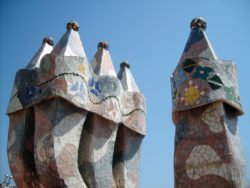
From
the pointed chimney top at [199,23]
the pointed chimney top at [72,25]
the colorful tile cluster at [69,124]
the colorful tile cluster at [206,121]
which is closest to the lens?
the colorful tile cluster at [206,121]

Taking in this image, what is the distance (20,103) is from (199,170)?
5509 mm

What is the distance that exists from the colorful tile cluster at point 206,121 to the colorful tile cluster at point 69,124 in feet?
10.4

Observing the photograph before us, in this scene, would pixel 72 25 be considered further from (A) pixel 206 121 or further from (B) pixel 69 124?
(A) pixel 206 121

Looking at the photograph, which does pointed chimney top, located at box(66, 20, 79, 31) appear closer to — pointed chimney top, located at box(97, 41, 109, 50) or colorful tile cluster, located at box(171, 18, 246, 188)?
pointed chimney top, located at box(97, 41, 109, 50)

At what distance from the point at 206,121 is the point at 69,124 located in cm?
388

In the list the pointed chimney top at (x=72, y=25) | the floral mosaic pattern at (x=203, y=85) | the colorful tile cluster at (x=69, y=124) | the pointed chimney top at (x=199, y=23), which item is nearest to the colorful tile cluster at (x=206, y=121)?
the floral mosaic pattern at (x=203, y=85)

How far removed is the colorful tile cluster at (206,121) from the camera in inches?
209

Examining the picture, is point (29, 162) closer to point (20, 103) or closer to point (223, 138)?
point (20, 103)

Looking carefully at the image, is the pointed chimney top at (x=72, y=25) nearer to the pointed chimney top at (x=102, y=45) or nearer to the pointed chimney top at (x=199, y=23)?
the pointed chimney top at (x=102, y=45)

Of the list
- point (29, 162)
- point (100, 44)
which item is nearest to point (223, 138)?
point (29, 162)

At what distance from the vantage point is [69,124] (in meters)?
8.40

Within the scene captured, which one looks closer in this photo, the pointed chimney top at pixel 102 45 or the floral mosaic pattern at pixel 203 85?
the floral mosaic pattern at pixel 203 85

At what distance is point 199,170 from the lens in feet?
17.7

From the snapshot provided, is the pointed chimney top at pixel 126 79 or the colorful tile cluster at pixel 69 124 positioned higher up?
the pointed chimney top at pixel 126 79
